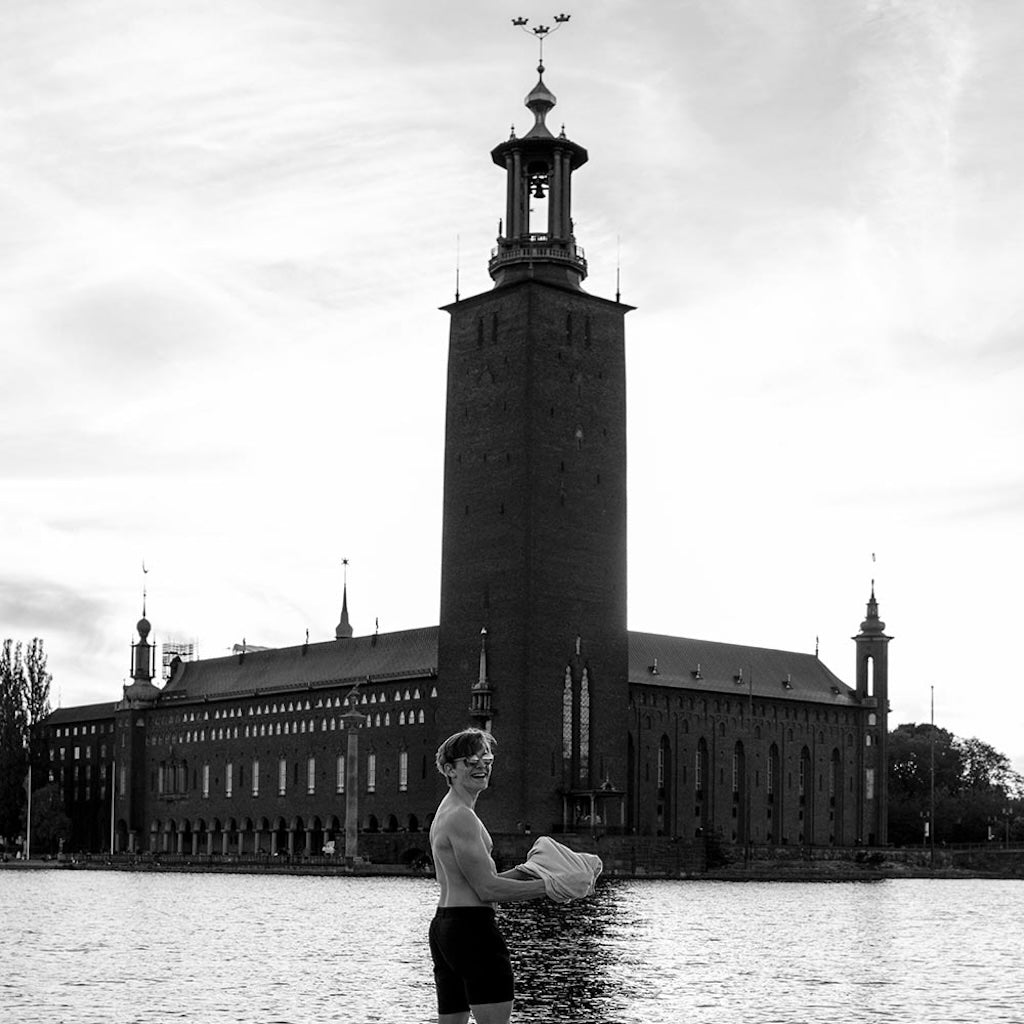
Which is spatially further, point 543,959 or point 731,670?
point 731,670

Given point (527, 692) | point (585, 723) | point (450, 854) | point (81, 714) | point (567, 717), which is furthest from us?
point (81, 714)

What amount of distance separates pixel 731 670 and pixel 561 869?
91.4 metres

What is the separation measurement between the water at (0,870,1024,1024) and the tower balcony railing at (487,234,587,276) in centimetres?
3456

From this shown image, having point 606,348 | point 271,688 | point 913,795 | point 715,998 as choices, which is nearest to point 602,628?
point 606,348

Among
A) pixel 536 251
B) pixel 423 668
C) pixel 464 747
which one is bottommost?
pixel 464 747

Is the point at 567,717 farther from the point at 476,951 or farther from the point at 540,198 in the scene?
the point at 476,951

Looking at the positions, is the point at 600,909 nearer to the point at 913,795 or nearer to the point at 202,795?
the point at 202,795

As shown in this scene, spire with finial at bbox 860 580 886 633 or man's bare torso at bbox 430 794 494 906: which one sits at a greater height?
spire with finial at bbox 860 580 886 633

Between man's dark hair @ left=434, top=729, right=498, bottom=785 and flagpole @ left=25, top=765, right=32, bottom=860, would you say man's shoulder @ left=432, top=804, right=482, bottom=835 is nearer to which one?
man's dark hair @ left=434, top=729, right=498, bottom=785

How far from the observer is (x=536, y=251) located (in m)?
80.8

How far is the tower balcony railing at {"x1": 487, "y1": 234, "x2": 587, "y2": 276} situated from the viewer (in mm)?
80688

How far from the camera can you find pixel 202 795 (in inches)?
4033

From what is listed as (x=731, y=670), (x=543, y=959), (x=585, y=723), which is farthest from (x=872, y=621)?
(x=543, y=959)

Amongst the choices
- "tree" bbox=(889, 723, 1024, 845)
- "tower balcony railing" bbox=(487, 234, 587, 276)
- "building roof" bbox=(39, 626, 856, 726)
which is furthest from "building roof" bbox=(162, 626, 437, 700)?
"tree" bbox=(889, 723, 1024, 845)
